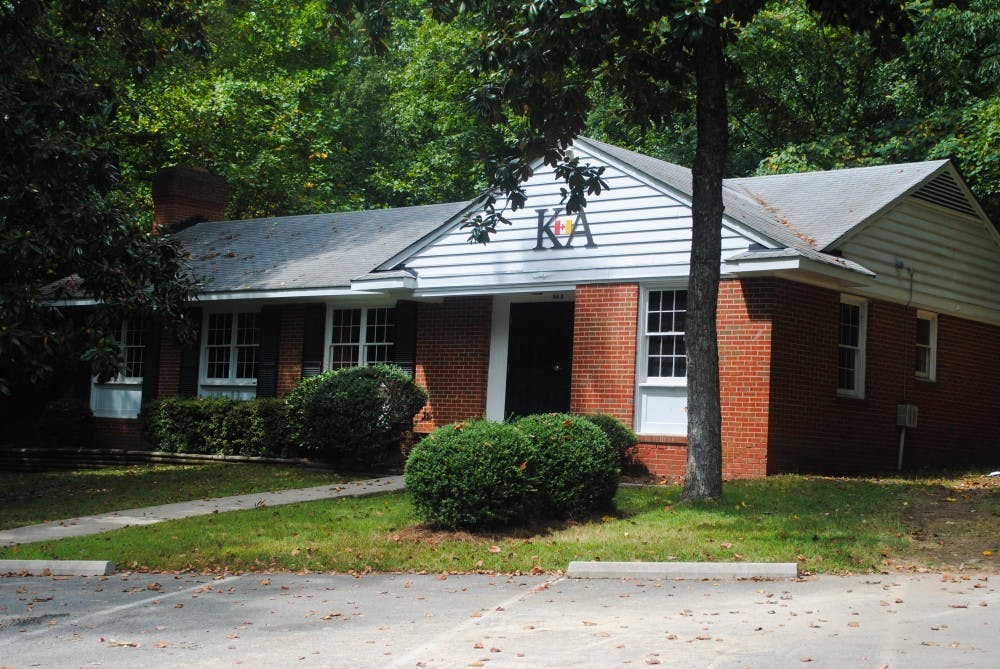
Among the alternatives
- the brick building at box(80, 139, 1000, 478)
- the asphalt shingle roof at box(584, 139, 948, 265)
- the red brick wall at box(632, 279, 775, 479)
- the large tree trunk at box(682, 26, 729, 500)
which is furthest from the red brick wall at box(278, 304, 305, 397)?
the large tree trunk at box(682, 26, 729, 500)

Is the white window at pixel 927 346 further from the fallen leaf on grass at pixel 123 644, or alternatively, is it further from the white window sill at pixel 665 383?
the fallen leaf on grass at pixel 123 644

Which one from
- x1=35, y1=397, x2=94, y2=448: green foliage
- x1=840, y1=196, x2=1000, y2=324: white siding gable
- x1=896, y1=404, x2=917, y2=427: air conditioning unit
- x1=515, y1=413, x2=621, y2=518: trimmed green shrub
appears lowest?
x1=35, y1=397, x2=94, y2=448: green foliage

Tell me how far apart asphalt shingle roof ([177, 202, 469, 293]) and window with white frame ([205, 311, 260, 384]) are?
90cm

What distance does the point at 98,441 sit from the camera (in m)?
25.6

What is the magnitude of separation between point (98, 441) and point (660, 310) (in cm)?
1364

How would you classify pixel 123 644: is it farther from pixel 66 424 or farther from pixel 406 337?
pixel 66 424

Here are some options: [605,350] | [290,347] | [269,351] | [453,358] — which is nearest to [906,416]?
[605,350]

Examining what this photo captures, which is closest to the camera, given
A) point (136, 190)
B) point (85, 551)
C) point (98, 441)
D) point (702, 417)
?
point (85, 551)

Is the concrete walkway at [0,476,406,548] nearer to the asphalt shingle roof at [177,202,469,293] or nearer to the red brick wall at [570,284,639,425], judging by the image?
the red brick wall at [570,284,639,425]

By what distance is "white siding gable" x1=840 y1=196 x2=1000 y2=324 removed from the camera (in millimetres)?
18922

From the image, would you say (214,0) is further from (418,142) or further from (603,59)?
(603,59)

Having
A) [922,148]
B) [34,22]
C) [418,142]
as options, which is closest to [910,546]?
[34,22]

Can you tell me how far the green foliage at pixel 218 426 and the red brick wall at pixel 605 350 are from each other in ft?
18.2

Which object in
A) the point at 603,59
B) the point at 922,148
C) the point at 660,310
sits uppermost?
the point at 922,148
